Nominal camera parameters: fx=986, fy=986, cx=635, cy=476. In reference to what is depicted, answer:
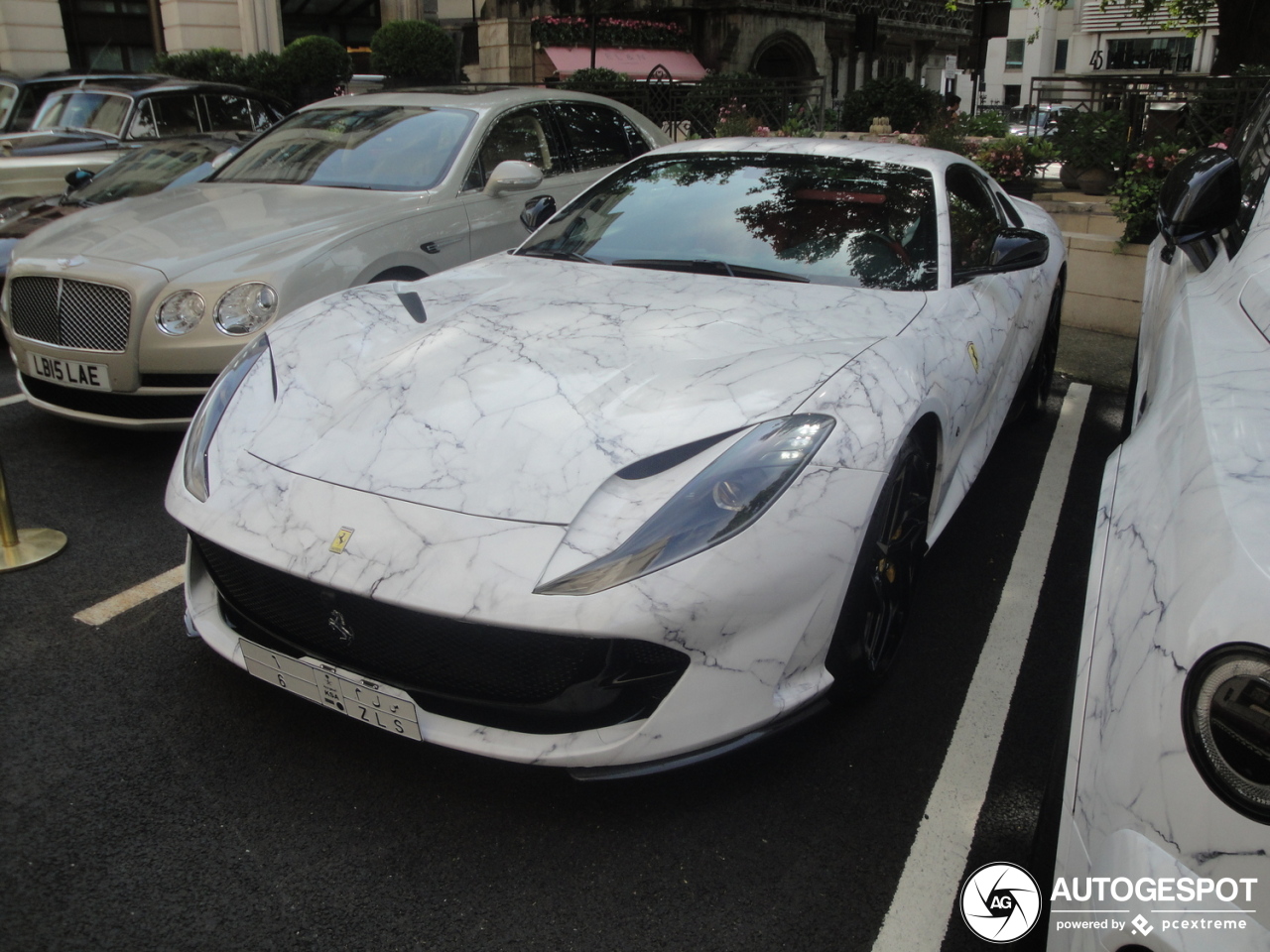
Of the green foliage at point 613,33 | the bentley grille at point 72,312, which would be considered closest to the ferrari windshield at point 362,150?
the bentley grille at point 72,312

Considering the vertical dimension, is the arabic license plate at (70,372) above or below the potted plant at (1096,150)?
below

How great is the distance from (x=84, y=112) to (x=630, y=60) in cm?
1938

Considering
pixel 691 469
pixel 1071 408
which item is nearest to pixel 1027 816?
pixel 691 469

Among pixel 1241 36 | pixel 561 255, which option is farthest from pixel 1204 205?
pixel 1241 36

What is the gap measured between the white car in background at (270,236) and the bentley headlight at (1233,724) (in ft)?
11.2

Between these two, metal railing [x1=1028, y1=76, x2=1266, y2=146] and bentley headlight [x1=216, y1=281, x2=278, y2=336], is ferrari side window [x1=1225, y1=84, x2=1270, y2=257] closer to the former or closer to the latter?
bentley headlight [x1=216, y1=281, x2=278, y2=336]

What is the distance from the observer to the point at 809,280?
3119 mm

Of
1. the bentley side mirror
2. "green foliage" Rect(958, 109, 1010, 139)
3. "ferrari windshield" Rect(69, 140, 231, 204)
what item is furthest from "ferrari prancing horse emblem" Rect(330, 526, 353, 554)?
"green foliage" Rect(958, 109, 1010, 139)

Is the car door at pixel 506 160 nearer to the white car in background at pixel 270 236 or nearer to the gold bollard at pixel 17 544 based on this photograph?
the white car in background at pixel 270 236

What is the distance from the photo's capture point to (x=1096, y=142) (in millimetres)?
8492

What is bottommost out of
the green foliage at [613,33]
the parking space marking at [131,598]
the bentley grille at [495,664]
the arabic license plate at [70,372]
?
the parking space marking at [131,598]

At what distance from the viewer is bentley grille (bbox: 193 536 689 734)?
6.53ft

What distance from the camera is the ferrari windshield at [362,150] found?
5.03 m

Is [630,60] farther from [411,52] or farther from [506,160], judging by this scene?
[506,160]
